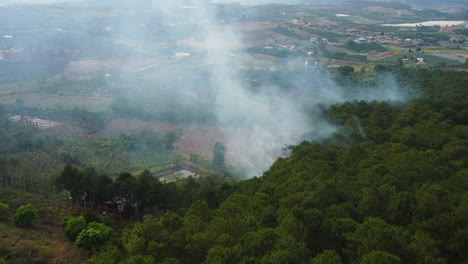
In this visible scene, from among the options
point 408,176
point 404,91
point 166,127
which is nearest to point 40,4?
point 166,127

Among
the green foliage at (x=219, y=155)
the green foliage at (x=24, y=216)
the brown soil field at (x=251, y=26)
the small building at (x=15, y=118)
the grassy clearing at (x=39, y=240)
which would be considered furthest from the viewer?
the brown soil field at (x=251, y=26)

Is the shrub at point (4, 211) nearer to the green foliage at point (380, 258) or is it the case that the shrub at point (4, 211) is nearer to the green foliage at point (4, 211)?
the green foliage at point (4, 211)

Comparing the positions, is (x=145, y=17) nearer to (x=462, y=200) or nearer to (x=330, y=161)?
(x=330, y=161)

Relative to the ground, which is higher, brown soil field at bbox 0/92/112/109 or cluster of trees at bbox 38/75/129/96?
cluster of trees at bbox 38/75/129/96

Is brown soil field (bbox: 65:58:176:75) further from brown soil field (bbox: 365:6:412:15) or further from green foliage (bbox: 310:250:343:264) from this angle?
brown soil field (bbox: 365:6:412:15)

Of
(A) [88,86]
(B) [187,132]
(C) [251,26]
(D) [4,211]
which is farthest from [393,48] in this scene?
(D) [4,211]

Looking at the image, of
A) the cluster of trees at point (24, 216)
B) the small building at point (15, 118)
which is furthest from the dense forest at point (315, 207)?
the small building at point (15, 118)

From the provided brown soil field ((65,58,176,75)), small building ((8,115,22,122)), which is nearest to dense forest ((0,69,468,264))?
small building ((8,115,22,122))

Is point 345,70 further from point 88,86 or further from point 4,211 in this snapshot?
point 4,211
